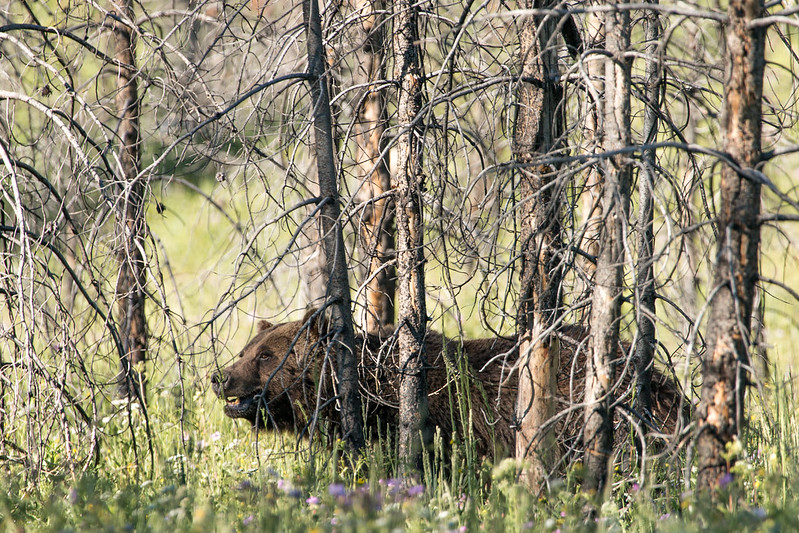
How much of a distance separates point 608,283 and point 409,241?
1.67 meters

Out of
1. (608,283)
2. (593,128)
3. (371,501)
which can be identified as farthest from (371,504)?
(593,128)

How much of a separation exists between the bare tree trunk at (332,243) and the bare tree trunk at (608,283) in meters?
1.72

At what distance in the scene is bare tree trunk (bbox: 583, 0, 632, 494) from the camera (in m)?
3.49

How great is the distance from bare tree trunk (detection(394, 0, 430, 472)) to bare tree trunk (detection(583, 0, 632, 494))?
1.41 meters

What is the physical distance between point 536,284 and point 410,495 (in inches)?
61.6

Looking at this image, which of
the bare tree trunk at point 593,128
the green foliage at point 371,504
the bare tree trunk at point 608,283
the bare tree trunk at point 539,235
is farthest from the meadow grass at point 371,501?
the bare tree trunk at point 593,128

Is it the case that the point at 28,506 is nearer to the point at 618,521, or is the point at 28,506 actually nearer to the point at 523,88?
the point at 618,521

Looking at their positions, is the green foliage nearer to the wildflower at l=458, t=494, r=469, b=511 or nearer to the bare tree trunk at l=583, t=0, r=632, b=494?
the wildflower at l=458, t=494, r=469, b=511

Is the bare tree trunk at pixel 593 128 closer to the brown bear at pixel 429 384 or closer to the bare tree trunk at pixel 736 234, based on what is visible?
the bare tree trunk at pixel 736 234

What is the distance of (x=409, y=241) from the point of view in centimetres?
492

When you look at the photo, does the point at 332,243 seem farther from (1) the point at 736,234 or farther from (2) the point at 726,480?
(2) the point at 726,480

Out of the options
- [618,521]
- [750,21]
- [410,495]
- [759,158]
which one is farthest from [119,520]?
[750,21]

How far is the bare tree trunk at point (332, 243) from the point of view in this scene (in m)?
4.64

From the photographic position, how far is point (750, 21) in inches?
113
